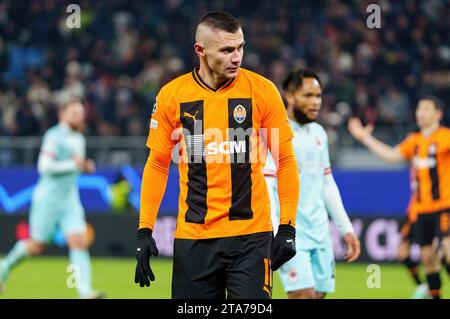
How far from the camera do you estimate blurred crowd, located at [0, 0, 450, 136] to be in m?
18.7

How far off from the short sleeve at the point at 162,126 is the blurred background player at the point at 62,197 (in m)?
5.72

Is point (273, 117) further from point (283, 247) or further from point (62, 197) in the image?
point (62, 197)

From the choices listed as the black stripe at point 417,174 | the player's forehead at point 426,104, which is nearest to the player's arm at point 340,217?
the player's forehead at point 426,104

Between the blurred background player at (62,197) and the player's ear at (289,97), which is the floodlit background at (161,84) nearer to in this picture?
the blurred background player at (62,197)

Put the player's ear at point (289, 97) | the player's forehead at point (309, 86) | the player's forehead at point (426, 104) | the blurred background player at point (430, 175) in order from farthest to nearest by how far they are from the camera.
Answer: the player's forehead at point (426, 104), the blurred background player at point (430, 175), the player's ear at point (289, 97), the player's forehead at point (309, 86)

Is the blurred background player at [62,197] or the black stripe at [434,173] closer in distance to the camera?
the black stripe at [434,173]

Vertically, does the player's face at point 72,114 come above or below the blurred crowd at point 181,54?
below

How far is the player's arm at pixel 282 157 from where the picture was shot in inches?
214

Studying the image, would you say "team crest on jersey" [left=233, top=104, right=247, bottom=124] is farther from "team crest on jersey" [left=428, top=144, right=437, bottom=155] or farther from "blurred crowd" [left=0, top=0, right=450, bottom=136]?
"blurred crowd" [left=0, top=0, right=450, bottom=136]

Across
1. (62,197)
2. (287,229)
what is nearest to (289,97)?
(287,229)

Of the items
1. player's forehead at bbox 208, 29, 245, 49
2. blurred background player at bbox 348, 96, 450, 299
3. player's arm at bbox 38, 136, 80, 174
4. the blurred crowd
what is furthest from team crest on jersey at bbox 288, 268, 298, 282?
the blurred crowd

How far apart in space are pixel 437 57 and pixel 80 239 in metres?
10.1

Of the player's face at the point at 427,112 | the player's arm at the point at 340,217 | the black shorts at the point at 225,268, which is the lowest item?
the black shorts at the point at 225,268

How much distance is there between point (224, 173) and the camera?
5.41m
